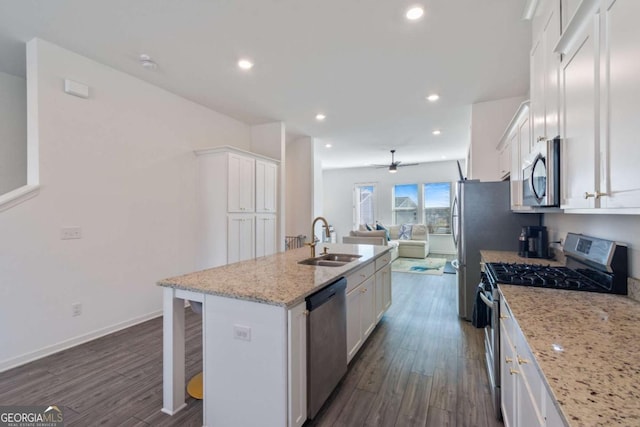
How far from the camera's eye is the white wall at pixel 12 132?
3.17 metres

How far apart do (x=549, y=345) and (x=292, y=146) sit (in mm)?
5818

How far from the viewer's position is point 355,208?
10469 millimetres

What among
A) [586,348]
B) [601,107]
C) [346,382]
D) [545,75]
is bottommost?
[346,382]

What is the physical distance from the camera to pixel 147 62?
10.2ft

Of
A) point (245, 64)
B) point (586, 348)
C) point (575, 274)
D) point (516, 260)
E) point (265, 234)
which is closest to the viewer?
point (586, 348)

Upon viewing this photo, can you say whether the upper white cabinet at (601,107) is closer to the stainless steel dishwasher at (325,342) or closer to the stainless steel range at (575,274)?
the stainless steel range at (575,274)

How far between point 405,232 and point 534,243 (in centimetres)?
634

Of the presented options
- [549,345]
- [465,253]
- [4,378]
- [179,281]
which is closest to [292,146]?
[465,253]

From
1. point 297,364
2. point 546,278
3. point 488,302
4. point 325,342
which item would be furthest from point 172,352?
point 546,278

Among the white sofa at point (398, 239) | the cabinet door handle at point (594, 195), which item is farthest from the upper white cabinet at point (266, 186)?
the cabinet door handle at point (594, 195)

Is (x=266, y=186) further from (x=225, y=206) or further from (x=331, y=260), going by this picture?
(x=331, y=260)

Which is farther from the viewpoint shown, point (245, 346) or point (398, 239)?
point (398, 239)

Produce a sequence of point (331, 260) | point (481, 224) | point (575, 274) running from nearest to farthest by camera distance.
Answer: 1. point (575, 274)
2. point (331, 260)
3. point (481, 224)

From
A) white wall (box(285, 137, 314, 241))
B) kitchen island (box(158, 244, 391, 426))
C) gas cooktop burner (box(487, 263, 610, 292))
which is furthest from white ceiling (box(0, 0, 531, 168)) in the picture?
kitchen island (box(158, 244, 391, 426))
